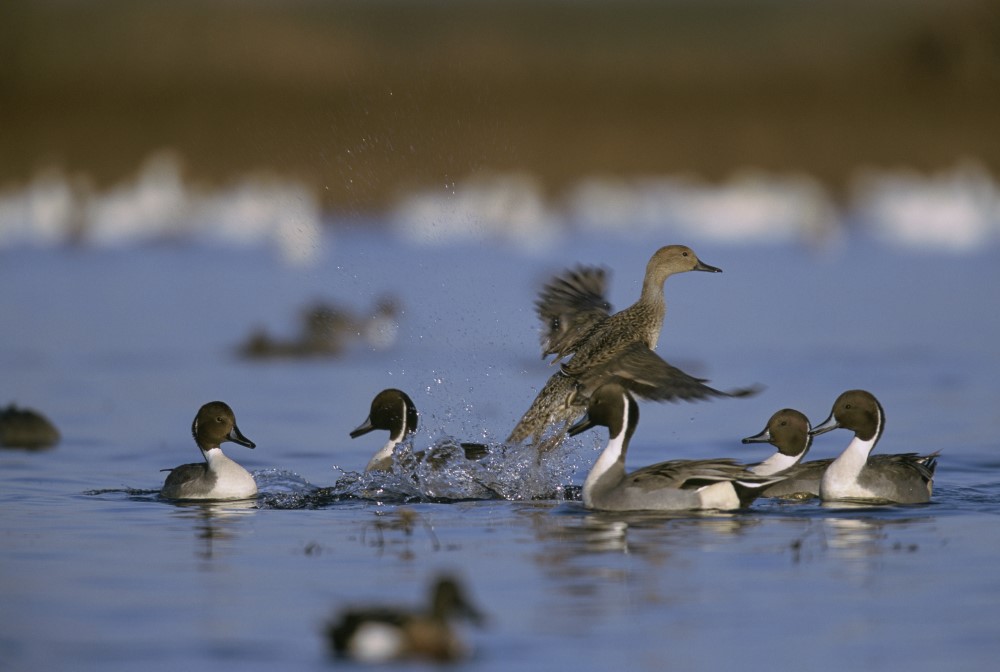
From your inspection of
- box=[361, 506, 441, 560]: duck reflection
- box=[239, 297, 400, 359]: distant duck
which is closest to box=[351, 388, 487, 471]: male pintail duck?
box=[361, 506, 441, 560]: duck reflection

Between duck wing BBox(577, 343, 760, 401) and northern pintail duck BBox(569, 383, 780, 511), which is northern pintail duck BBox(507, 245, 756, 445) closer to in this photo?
duck wing BBox(577, 343, 760, 401)

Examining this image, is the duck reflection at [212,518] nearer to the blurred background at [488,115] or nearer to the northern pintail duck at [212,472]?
the northern pintail duck at [212,472]

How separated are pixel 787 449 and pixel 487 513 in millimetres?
1889

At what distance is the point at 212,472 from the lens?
31.5 ft

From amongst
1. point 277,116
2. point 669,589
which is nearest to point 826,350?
point 669,589

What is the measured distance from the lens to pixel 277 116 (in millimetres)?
39781

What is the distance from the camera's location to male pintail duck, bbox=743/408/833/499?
31.4 ft

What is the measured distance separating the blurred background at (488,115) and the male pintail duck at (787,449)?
61.6ft

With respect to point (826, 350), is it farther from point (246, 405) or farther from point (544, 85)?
point (544, 85)

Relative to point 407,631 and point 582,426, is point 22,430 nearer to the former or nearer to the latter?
point 582,426

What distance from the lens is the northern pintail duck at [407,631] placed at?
18.6 feet

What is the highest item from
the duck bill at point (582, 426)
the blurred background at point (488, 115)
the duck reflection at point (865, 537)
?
the blurred background at point (488, 115)

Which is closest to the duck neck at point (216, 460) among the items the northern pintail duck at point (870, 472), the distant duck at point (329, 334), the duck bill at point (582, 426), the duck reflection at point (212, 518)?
the duck reflection at point (212, 518)

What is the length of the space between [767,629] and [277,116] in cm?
3461
